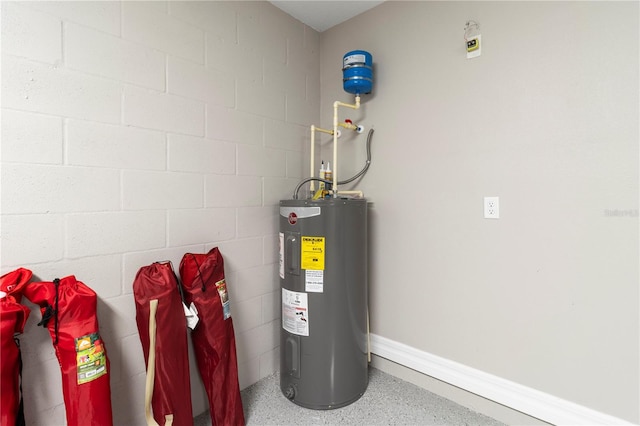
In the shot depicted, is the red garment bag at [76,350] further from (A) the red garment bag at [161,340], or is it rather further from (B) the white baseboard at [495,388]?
(B) the white baseboard at [495,388]

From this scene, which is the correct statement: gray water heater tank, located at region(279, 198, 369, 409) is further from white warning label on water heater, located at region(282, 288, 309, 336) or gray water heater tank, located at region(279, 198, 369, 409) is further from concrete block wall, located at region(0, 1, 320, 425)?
concrete block wall, located at region(0, 1, 320, 425)

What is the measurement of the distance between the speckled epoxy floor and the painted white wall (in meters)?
0.26

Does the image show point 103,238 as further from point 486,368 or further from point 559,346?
point 559,346

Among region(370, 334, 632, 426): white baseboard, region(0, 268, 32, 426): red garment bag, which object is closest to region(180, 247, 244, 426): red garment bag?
region(0, 268, 32, 426): red garment bag

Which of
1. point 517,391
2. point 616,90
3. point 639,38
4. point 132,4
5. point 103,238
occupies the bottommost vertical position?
point 517,391

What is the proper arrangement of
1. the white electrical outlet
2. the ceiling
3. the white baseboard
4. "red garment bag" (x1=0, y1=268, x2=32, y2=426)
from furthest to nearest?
the ceiling < the white electrical outlet < the white baseboard < "red garment bag" (x1=0, y1=268, x2=32, y2=426)

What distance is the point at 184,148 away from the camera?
162 cm

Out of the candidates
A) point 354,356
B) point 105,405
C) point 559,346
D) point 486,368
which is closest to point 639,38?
point 559,346

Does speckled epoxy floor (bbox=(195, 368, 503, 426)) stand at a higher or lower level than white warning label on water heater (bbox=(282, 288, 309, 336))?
lower

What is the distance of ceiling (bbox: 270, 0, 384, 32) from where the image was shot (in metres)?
2.04

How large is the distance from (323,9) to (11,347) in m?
2.30

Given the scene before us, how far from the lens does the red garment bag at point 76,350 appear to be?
3.67 ft

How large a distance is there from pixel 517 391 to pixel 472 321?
366 millimetres

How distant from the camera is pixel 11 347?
1.04 m
